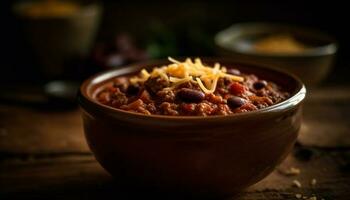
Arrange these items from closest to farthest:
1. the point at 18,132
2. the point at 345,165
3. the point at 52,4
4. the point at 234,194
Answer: the point at 234,194 < the point at 345,165 < the point at 18,132 < the point at 52,4

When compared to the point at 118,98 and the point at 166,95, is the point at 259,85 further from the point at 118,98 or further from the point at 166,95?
the point at 118,98

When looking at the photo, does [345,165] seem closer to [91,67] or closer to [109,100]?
[109,100]

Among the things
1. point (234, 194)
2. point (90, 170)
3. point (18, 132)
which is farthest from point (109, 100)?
point (18, 132)

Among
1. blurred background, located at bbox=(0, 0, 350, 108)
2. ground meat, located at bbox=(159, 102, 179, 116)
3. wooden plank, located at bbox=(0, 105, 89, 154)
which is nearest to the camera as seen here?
ground meat, located at bbox=(159, 102, 179, 116)

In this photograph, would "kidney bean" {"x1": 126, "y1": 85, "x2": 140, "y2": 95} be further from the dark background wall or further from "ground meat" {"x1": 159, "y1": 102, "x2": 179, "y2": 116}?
the dark background wall

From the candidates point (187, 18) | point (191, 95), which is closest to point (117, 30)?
point (187, 18)

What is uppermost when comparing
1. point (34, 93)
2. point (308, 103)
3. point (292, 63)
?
point (292, 63)

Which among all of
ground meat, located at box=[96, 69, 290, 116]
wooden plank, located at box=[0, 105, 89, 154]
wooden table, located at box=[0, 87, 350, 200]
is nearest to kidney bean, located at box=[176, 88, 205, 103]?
ground meat, located at box=[96, 69, 290, 116]
